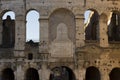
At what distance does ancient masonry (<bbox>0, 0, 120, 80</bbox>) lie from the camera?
29.9 meters

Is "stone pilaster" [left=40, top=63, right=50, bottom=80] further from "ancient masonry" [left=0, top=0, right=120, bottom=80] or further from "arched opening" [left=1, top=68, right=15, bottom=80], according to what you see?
"arched opening" [left=1, top=68, right=15, bottom=80]

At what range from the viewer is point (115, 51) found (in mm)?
30250

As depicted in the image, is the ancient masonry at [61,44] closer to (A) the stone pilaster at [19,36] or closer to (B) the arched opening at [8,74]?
(A) the stone pilaster at [19,36]

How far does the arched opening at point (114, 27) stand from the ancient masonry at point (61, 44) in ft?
4.98

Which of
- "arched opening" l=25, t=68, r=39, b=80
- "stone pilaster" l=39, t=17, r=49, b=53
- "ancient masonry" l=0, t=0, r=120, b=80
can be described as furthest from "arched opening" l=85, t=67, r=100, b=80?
"arched opening" l=25, t=68, r=39, b=80

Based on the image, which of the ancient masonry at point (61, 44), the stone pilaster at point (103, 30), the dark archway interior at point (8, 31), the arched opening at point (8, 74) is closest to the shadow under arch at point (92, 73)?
the ancient masonry at point (61, 44)

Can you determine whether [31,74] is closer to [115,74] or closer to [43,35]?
[43,35]

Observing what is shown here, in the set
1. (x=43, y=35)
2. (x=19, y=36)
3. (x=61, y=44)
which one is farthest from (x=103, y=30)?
(x=19, y=36)

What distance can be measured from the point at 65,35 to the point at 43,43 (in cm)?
189

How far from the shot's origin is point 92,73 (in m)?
32.5

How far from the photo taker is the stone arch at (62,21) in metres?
30.4

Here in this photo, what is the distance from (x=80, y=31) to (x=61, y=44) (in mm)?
1819

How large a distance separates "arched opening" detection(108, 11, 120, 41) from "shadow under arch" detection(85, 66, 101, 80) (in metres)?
2.92

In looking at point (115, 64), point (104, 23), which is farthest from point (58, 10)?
point (115, 64)
